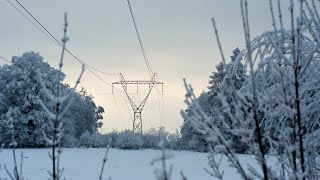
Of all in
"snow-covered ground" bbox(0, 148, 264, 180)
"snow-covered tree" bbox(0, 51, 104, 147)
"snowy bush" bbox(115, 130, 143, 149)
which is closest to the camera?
"snow-covered ground" bbox(0, 148, 264, 180)

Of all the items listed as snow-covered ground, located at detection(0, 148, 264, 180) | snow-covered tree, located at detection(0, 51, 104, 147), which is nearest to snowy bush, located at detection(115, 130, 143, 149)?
snow-covered ground, located at detection(0, 148, 264, 180)

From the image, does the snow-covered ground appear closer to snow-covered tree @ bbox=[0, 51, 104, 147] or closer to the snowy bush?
the snowy bush

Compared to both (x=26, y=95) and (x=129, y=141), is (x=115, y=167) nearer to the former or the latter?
(x=129, y=141)

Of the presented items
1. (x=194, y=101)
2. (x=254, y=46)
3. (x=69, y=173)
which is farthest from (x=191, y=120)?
(x=69, y=173)

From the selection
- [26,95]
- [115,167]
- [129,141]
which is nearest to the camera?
[115,167]

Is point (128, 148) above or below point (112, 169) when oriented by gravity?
above

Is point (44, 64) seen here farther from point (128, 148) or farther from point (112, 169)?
point (112, 169)

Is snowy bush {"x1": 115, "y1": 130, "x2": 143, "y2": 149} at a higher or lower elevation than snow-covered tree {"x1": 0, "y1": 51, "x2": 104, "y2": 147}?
lower

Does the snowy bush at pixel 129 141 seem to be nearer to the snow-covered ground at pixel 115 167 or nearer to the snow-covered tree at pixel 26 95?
the snow-covered ground at pixel 115 167

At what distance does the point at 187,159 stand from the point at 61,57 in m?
13.5

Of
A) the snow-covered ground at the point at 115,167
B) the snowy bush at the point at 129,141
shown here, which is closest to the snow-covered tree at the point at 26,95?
the snowy bush at the point at 129,141

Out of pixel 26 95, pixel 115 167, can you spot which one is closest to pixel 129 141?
pixel 115 167

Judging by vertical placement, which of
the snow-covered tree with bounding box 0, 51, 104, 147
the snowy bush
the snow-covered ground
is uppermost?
the snow-covered tree with bounding box 0, 51, 104, 147

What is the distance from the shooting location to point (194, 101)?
5.99 feet
